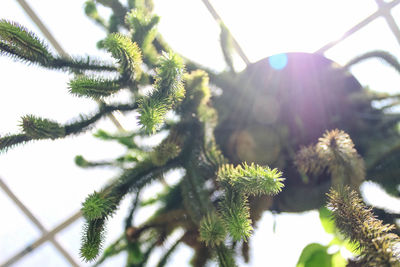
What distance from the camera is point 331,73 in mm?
990

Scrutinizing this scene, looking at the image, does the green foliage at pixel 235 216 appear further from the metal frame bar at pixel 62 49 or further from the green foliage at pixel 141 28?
the metal frame bar at pixel 62 49

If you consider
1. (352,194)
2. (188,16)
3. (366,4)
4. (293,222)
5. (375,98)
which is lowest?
(293,222)

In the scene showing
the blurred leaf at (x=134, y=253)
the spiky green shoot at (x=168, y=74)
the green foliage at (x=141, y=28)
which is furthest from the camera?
the blurred leaf at (x=134, y=253)

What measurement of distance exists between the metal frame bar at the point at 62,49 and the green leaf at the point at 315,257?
87cm

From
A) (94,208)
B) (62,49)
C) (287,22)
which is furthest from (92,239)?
(287,22)

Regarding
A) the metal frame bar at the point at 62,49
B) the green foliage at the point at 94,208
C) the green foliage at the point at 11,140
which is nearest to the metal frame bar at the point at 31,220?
the metal frame bar at the point at 62,49

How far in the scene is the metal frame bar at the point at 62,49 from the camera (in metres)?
1.46

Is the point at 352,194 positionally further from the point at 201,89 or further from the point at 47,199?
the point at 47,199

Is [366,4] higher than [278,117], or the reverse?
[366,4]

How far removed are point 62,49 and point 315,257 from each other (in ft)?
5.25

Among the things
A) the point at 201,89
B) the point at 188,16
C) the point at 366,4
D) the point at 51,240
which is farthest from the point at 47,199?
the point at 366,4

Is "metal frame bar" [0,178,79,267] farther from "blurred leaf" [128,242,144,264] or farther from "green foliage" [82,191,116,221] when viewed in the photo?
"green foliage" [82,191,116,221]

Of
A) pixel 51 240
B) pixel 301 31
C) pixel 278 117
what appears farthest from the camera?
pixel 51 240

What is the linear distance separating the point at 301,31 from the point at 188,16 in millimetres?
666
